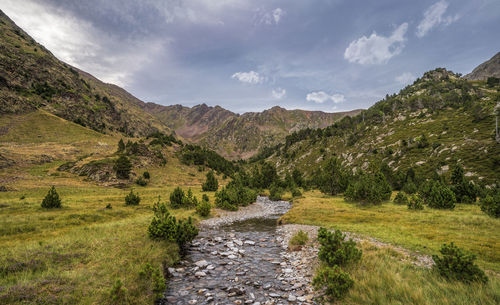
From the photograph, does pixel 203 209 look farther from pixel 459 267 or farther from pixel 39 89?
pixel 39 89

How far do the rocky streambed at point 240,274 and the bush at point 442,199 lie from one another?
100 ft

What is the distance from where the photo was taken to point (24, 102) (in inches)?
4624

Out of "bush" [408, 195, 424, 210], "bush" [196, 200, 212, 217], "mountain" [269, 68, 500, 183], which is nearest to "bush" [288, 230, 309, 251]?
"bush" [196, 200, 212, 217]

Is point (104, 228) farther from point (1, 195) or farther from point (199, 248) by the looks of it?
point (1, 195)

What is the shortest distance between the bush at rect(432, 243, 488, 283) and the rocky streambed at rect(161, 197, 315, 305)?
6.92 meters

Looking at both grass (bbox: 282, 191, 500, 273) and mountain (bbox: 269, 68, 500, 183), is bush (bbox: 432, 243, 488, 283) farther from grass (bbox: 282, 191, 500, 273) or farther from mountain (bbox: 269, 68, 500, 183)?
mountain (bbox: 269, 68, 500, 183)

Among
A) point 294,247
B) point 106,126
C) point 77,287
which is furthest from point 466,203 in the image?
point 106,126

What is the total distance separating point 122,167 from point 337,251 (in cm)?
7411

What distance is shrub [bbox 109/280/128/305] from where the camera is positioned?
29.3 feet

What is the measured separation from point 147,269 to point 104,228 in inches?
517

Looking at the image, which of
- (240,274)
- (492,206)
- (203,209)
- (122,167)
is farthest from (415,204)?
(122,167)

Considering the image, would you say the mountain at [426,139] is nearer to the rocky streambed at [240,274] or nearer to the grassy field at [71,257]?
the rocky streambed at [240,274]

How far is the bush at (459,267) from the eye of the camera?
9.34 m

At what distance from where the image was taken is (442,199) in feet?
113
